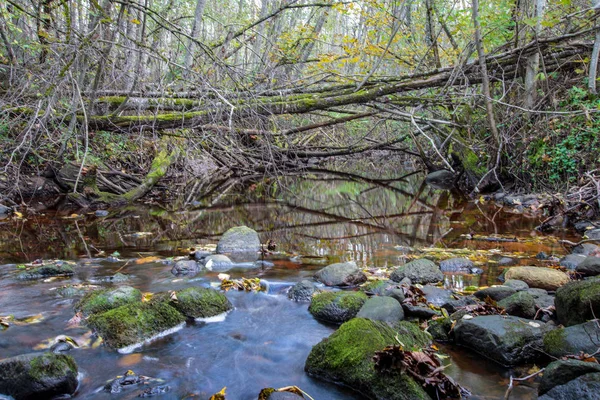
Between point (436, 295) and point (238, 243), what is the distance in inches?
129

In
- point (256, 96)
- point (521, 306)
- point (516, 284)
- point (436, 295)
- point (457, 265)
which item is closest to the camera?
point (521, 306)

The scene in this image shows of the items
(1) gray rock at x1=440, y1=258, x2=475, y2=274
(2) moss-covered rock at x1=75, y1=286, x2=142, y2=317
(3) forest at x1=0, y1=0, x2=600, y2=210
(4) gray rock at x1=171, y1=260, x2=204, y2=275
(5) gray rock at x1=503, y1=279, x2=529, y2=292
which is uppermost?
(3) forest at x1=0, y1=0, x2=600, y2=210

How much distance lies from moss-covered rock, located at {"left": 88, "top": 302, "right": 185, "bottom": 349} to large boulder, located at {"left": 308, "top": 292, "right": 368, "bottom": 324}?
132 cm

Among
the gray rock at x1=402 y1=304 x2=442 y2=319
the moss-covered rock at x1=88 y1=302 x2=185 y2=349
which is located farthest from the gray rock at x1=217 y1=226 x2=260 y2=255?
the gray rock at x1=402 y1=304 x2=442 y2=319

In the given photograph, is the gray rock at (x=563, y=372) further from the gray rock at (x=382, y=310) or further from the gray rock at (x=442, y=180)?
the gray rock at (x=442, y=180)

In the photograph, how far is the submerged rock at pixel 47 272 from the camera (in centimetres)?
532

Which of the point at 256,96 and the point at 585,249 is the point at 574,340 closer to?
the point at 585,249

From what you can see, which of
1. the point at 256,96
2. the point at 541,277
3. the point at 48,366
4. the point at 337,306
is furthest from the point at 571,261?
the point at 48,366

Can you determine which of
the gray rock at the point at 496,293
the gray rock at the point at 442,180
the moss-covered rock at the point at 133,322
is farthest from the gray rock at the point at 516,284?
the gray rock at the point at 442,180

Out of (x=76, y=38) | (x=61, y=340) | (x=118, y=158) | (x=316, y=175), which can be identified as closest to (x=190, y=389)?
(x=61, y=340)

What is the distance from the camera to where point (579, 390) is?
8.12ft

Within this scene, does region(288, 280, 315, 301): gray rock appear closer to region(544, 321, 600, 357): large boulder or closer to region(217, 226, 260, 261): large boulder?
region(217, 226, 260, 261): large boulder

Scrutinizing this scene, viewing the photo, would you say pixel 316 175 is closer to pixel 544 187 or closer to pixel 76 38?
pixel 544 187

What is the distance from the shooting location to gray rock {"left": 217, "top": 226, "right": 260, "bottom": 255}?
6.81 meters
